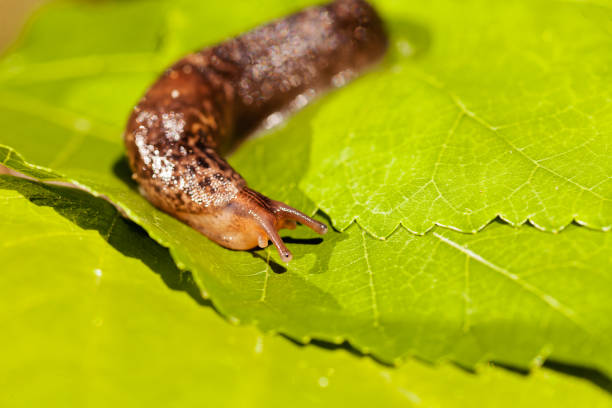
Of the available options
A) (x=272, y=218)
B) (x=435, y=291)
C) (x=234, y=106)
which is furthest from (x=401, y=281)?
(x=234, y=106)

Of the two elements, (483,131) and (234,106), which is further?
(234,106)

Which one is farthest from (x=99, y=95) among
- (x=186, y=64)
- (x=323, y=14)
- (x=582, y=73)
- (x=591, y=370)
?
(x=591, y=370)

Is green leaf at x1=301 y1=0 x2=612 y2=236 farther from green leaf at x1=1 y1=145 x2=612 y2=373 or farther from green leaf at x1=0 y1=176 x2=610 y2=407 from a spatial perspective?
green leaf at x1=0 y1=176 x2=610 y2=407

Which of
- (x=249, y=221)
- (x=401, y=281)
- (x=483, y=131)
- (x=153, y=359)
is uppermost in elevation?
(x=483, y=131)

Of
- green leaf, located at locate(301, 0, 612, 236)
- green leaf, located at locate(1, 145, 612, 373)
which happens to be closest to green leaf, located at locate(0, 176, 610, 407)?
green leaf, located at locate(1, 145, 612, 373)

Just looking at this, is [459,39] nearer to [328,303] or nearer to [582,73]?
[582,73]

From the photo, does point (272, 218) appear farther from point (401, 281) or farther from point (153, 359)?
point (153, 359)

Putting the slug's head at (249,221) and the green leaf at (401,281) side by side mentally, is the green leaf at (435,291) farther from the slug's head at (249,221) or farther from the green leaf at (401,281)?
the slug's head at (249,221)

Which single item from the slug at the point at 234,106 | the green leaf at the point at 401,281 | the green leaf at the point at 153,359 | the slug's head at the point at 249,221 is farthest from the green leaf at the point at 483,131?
the green leaf at the point at 153,359
